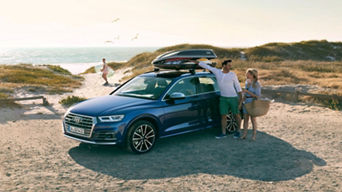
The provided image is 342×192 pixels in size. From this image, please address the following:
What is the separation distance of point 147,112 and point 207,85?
88.0 inches

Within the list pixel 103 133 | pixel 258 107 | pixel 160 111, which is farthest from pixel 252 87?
pixel 103 133

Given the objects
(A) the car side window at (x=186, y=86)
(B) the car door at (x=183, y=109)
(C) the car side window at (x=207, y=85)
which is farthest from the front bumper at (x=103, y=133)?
(C) the car side window at (x=207, y=85)

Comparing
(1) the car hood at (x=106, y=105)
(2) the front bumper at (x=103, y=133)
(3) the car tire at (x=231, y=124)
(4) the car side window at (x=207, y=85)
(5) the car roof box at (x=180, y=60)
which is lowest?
(3) the car tire at (x=231, y=124)

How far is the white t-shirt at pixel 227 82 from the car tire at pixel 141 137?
7.10ft

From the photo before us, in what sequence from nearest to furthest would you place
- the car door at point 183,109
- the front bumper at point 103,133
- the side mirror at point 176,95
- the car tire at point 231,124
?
1. the front bumper at point 103,133
2. the side mirror at point 176,95
3. the car door at point 183,109
4. the car tire at point 231,124

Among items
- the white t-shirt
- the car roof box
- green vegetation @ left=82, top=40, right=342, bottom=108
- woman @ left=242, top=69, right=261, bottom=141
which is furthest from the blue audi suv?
green vegetation @ left=82, top=40, right=342, bottom=108

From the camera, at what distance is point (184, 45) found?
5466 centimetres

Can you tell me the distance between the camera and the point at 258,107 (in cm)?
857

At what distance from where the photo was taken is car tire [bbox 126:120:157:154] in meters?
7.28

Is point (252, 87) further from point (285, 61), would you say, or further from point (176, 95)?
point (285, 61)

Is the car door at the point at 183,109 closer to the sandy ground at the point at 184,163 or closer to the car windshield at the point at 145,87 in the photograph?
the car windshield at the point at 145,87

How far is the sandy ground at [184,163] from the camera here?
5898 millimetres

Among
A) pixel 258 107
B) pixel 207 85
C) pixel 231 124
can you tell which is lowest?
pixel 231 124

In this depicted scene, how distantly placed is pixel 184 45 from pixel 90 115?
4836cm
